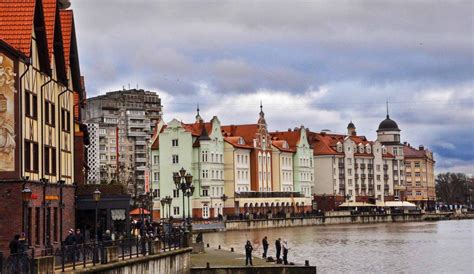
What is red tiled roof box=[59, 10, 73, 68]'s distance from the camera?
5395 cm

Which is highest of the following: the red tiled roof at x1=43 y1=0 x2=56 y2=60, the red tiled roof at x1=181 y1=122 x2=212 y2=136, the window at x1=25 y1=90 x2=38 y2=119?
the red tiled roof at x1=181 y1=122 x2=212 y2=136

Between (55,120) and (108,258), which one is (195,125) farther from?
(108,258)

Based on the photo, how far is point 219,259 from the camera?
62.5 meters

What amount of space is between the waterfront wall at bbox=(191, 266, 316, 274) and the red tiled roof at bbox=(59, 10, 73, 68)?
14.7 meters

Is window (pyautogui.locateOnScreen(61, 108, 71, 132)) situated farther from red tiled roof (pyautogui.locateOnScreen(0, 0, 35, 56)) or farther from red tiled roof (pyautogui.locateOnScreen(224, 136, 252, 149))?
red tiled roof (pyautogui.locateOnScreen(224, 136, 252, 149))

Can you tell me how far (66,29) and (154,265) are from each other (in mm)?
17522

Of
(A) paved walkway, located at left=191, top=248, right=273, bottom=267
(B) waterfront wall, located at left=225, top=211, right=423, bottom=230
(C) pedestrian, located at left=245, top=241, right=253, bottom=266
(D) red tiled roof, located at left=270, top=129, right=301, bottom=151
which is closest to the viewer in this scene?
(C) pedestrian, located at left=245, top=241, right=253, bottom=266

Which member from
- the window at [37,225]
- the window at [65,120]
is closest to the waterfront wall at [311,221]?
the window at [65,120]

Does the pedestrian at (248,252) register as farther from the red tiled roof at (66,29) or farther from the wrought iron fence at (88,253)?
the red tiled roof at (66,29)

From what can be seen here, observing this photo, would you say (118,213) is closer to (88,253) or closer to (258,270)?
(258,270)

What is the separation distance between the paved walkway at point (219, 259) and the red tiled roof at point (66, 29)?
15.1 metres

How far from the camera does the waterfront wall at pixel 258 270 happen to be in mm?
53406

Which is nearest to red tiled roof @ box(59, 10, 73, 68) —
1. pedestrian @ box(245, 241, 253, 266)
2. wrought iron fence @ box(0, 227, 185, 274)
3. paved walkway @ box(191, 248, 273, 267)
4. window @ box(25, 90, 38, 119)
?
window @ box(25, 90, 38, 119)

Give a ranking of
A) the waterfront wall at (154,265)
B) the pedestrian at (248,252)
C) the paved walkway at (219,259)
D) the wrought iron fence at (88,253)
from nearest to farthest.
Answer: the wrought iron fence at (88,253)
the waterfront wall at (154,265)
the pedestrian at (248,252)
the paved walkway at (219,259)
